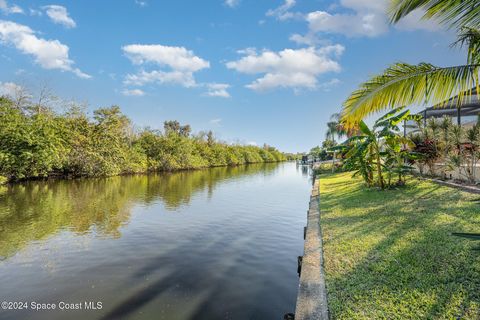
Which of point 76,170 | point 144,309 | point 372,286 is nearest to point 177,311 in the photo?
point 144,309

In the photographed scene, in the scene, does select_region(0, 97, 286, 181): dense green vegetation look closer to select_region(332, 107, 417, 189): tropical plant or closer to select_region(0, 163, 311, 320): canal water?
select_region(0, 163, 311, 320): canal water

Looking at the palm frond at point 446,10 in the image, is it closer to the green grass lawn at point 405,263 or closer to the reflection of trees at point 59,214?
the green grass lawn at point 405,263

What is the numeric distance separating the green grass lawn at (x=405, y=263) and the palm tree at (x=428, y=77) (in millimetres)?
1519

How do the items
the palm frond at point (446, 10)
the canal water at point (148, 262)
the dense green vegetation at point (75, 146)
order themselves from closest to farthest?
the palm frond at point (446, 10) → the canal water at point (148, 262) → the dense green vegetation at point (75, 146)

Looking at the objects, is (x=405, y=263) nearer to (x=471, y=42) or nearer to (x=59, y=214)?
(x=471, y=42)

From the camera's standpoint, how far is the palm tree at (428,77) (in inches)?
128

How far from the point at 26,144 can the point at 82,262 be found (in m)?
21.5

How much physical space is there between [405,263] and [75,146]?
31993mm

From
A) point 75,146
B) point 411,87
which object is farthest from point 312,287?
point 75,146

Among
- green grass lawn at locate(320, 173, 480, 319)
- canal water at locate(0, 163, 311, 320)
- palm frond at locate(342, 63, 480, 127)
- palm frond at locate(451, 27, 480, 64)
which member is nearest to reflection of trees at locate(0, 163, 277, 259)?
canal water at locate(0, 163, 311, 320)

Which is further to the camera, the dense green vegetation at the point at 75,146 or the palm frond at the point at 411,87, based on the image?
the dense green vegetation at the point at 75,146

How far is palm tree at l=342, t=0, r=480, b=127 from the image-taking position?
3254 mm

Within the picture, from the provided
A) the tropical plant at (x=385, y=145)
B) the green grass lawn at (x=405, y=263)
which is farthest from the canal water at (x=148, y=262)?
the tropical plant at (x=385, y=145)

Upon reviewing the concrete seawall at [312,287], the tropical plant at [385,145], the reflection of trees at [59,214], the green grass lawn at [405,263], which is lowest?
the reflection of trees at [59,214]
